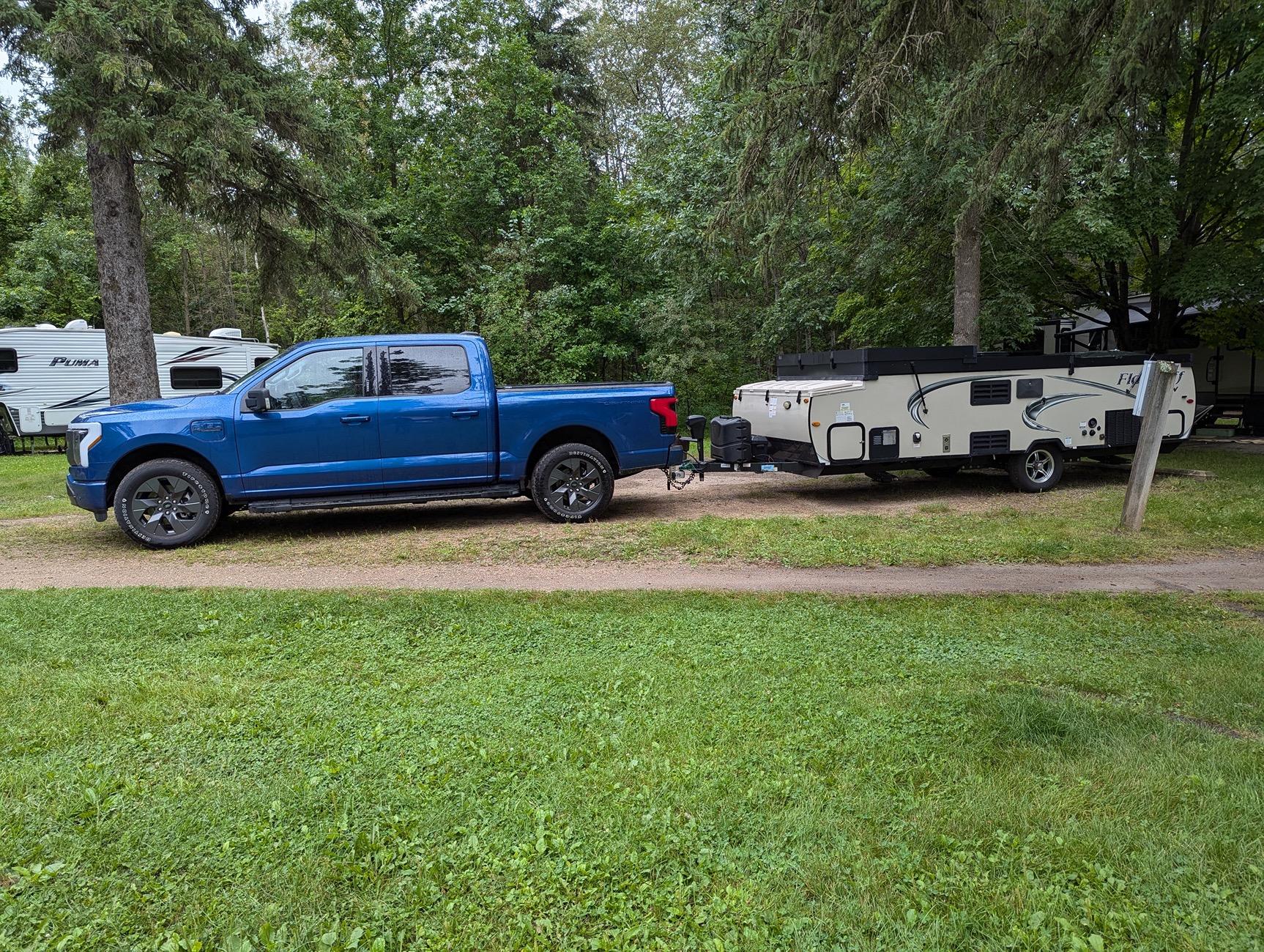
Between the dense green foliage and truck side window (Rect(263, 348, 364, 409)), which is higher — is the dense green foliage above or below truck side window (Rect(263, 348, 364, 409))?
above

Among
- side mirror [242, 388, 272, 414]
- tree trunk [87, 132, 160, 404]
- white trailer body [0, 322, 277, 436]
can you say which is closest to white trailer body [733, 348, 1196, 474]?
side mirror [242, 388, 272, 414]

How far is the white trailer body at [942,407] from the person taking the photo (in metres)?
10.4

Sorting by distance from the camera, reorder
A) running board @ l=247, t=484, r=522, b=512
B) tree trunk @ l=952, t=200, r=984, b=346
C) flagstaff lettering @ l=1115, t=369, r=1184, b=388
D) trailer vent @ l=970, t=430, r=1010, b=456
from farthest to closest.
Answer: tree trunk @ l=952, t=200, r=984, b=346 → flagstaff lettering @ l=1115, t=369, r=1184, b=388 → trailer vent @ l=970, t=430, r=1010, b=456 → running board @ l=247, t=484, r=522, b=512

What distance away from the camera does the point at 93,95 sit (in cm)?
1184

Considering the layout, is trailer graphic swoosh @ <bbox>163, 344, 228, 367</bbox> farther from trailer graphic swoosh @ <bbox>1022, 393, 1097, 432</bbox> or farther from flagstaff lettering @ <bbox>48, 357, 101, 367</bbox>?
trailer graphic swoosh @ <bbox>1022, 393, 1097, 432</bbox>

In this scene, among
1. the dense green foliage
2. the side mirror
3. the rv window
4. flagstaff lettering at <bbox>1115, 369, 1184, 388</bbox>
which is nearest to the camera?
the dense green foliage

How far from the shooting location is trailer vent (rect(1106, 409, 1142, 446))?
38.4 feet

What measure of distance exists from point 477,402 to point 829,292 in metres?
12.5

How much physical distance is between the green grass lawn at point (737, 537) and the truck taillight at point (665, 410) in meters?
1.10

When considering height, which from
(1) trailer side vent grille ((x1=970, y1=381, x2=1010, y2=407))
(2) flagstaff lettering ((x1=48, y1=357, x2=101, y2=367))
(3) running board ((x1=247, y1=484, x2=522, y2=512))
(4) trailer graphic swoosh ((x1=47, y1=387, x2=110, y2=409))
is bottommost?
(3) running board ((x1=247, y1=484, x2=522, y2=512))

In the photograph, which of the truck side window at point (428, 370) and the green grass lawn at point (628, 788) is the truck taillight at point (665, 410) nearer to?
the truck side window at point (428, 370)

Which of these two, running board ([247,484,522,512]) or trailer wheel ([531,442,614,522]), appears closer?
running board ([247,484,522,512])

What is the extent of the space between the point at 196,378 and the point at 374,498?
48.5ft

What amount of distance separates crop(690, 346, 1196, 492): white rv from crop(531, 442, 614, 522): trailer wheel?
134 cm
